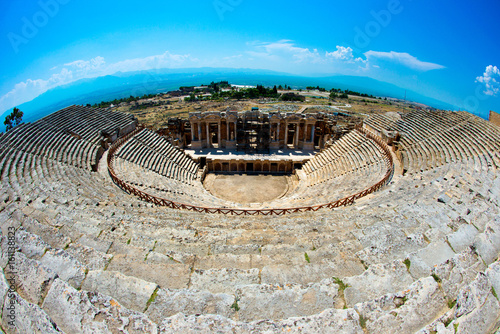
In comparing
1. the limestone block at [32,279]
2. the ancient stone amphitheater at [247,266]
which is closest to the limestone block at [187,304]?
the ancient stone amphitheater at [247,266]

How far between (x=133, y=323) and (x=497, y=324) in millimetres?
5977

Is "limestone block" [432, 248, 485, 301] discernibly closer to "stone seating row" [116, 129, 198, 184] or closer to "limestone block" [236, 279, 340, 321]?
"limestone block" [236, 279, 340, 321]

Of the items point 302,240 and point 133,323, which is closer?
point 133,323

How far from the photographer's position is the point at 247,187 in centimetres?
2581

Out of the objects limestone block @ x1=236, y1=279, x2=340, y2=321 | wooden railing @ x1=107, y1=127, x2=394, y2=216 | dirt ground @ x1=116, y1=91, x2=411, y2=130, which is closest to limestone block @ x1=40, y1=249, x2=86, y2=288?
limestone block @ x1=236, y1=279, x2=340, y2=321

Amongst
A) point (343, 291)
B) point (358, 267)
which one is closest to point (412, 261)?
point (358, 267)

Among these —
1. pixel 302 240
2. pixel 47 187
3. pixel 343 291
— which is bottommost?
pixel 47 187

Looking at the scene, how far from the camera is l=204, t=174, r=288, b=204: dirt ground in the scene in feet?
78.0

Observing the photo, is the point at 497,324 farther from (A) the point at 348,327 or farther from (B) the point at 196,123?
(B) the point at 196,123

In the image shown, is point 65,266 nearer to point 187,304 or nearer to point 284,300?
point 187,304

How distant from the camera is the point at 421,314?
4.14m

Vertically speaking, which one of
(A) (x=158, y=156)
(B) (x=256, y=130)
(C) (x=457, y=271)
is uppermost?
(C) (x=457, y=271)

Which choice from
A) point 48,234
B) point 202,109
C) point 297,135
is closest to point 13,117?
point 202,109

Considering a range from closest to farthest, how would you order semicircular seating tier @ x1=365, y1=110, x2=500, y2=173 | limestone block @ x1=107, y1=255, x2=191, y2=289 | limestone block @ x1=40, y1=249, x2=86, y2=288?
1. limestone block @ x1=40, y1=249, x2=86, y2=288
2. limestone block @ x1=107, y1=255, x2=191, y2=289
3. semicircular seating tier @ x1=365, y1=110, x2=500, y2=173
